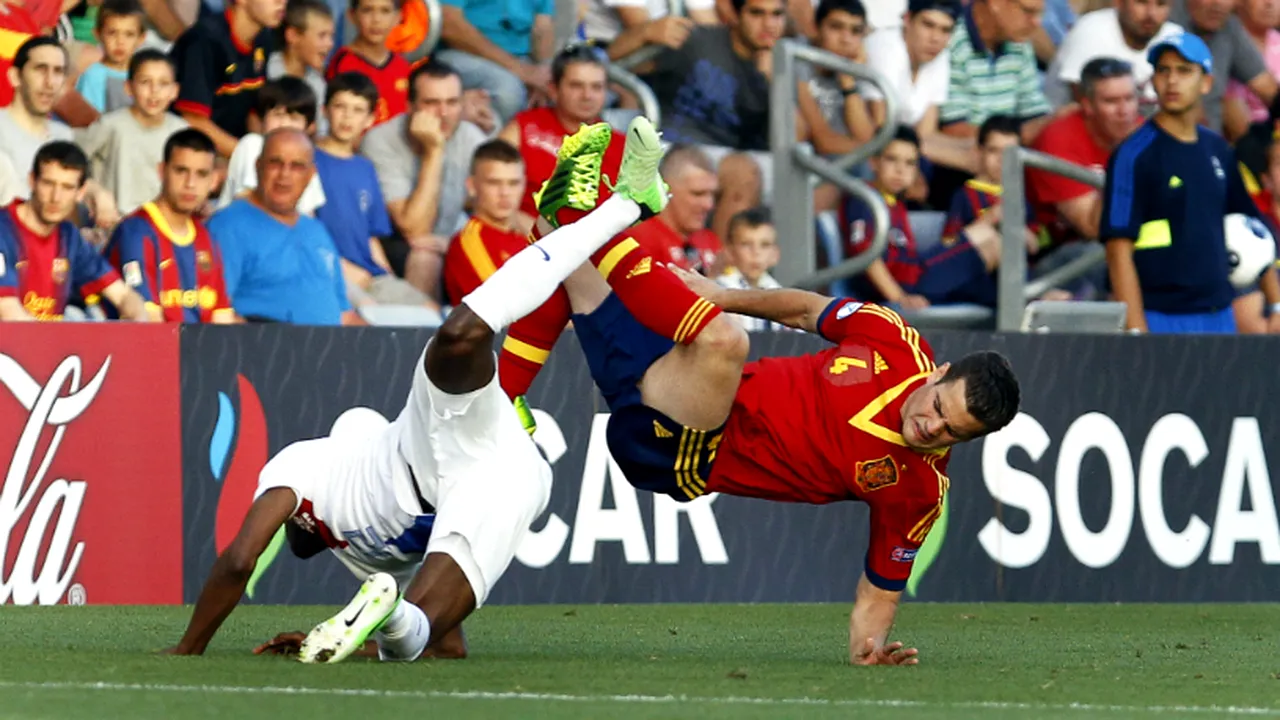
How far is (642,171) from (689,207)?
15.8 ft

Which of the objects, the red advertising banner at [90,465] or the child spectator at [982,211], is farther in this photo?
the child spectator at [982,211]

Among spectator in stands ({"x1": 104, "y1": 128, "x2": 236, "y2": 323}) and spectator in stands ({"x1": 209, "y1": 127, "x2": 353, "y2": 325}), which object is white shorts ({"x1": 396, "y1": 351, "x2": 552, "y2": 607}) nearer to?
spectator in stands ({"x1": 104, "y1": 128, "x2": 236, "y2": 323})

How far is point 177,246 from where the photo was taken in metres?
10.4

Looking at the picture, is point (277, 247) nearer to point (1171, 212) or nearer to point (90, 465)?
point (90, 465)

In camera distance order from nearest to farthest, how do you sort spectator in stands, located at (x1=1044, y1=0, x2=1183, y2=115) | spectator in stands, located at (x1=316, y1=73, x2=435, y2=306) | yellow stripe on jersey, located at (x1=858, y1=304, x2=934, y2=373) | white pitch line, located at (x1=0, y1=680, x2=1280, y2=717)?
white pitch line, located at (x1=0, y1=680, x2=1280, y2=717) → yellow stripe on jersey, located at (x1=858, y1=304, x2=934, y2=373) → spectator in stands, located at (x1=316, y1=73, x2=435, y2=306) → spectator in stands, located at (x1=1044, y1=0, x2=1183, y2=115)

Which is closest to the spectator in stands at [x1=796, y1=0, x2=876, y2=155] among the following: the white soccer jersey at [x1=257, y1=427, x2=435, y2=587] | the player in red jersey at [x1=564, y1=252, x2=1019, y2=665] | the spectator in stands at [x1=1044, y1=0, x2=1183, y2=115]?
the spectator in stands at [x1=1044, y1=0, x2=1183, y2=115]

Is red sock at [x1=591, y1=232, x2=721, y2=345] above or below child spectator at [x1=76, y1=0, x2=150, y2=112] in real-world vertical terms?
below

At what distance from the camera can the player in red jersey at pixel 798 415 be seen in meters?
7.24

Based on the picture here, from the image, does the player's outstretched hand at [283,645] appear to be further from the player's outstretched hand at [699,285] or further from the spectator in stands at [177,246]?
the spectator in stands at [177,246]

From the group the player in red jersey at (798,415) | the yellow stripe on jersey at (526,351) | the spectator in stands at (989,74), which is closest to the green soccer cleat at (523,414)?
the yellow stripe on jersey at (526,351)

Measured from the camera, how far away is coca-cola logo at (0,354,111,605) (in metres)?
9.48

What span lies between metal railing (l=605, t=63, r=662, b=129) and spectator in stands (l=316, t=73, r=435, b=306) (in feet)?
5.00

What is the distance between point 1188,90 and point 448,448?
6.21 meters

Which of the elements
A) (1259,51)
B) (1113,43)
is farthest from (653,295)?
(1259,51)
